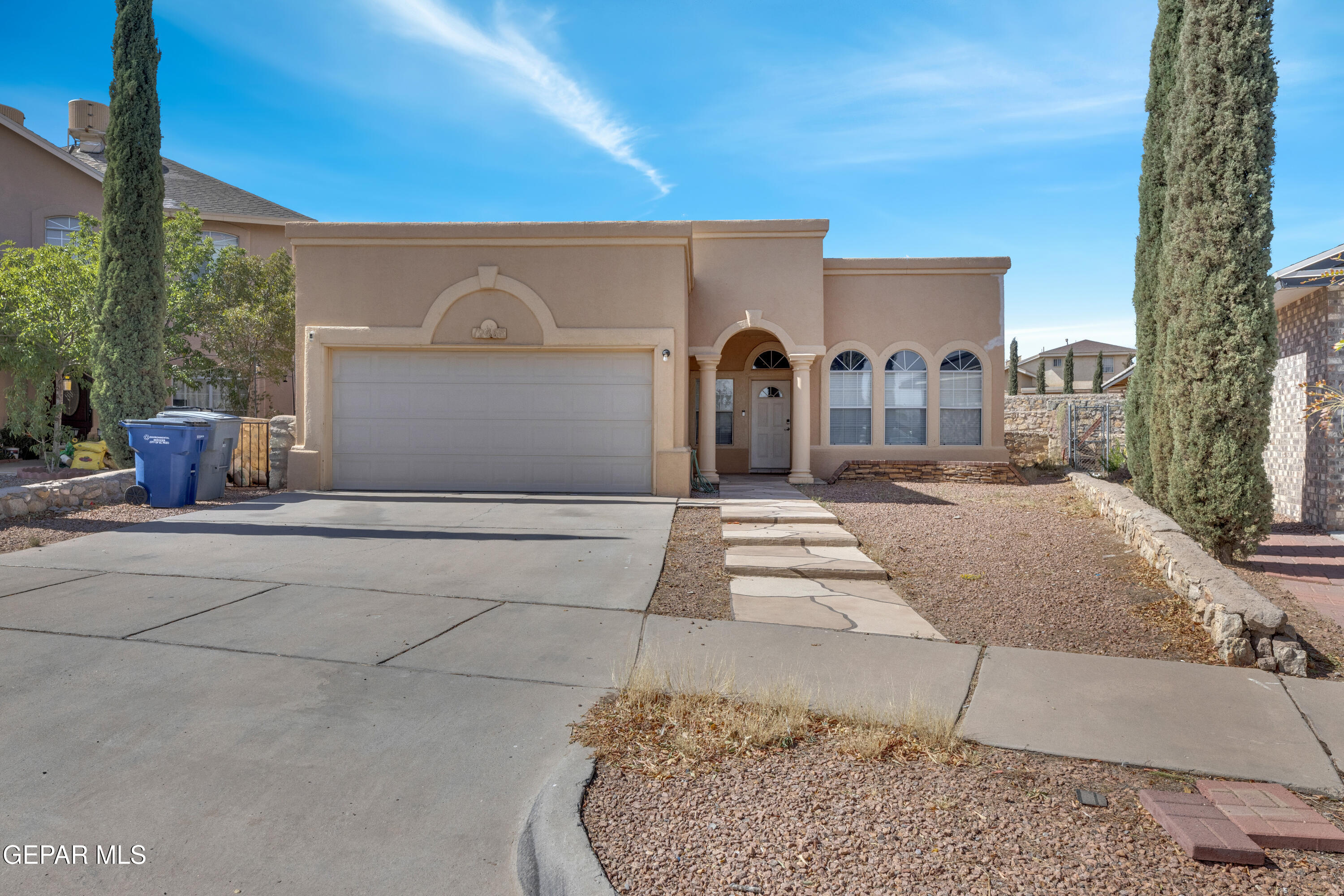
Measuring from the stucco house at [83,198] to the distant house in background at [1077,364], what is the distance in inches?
1836

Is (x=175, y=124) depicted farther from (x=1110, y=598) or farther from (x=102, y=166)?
(x=1110, y=598)

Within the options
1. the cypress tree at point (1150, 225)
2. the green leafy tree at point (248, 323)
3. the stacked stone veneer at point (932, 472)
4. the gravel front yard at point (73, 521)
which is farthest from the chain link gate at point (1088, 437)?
the green leafy tree at point (248, 323)

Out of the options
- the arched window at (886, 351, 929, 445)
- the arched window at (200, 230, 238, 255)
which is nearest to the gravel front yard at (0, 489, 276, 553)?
the arched window at (886, 351, 929, 445)

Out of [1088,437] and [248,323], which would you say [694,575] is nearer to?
[248,323]

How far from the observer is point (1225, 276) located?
703cm

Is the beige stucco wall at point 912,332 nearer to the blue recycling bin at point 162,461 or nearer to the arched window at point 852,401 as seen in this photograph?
the arched window at point 852,401

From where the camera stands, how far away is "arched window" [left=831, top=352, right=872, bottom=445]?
52.7 feet

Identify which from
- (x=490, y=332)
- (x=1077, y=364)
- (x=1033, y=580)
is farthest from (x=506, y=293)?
(x=1077, y=364)

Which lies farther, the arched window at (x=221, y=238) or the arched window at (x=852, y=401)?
the arched window at (x=221, y=238)

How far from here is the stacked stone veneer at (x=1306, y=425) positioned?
369 inches

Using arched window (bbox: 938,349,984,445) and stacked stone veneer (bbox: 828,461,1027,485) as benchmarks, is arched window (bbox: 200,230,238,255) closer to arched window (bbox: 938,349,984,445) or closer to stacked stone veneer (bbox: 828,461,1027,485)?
stacked stone veneer (bbox: 828,461,1027,485)

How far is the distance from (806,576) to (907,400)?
10422mm

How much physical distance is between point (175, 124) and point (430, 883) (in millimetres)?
16288

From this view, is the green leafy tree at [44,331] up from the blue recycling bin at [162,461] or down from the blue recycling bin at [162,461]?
up
